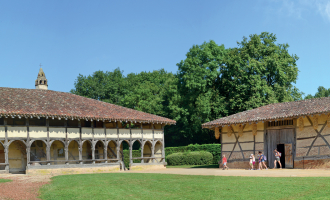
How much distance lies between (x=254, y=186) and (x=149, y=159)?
2239 cm

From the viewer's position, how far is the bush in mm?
38531

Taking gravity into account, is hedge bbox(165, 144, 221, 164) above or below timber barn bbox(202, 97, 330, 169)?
below

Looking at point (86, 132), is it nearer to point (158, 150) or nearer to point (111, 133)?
point (111, 133)

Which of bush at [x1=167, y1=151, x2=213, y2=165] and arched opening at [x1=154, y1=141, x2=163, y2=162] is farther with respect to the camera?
bush at [x1=167, y1=151, x2=213, y2=165]

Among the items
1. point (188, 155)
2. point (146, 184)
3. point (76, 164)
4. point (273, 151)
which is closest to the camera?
point (146, 184)

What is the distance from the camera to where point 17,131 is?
89.9ft

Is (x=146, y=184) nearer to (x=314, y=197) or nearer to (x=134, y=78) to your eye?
(x=314, y=197)

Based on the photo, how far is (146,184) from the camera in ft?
54.1

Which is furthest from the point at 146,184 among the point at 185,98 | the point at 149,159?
the point at 185,98

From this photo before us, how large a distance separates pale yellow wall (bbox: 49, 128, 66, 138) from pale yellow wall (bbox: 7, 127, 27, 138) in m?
1.98

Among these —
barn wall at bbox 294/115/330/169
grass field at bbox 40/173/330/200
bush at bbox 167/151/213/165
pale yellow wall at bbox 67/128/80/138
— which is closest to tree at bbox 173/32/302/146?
bush at bbox 167/151/213/165

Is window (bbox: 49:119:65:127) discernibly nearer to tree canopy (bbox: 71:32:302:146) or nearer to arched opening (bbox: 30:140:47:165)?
arched opening (bbox: 30:140:47:165)

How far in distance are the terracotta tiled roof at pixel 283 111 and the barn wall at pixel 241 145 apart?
0.89 metres

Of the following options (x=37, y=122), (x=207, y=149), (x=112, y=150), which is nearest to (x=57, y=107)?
(x=37, y=122)
